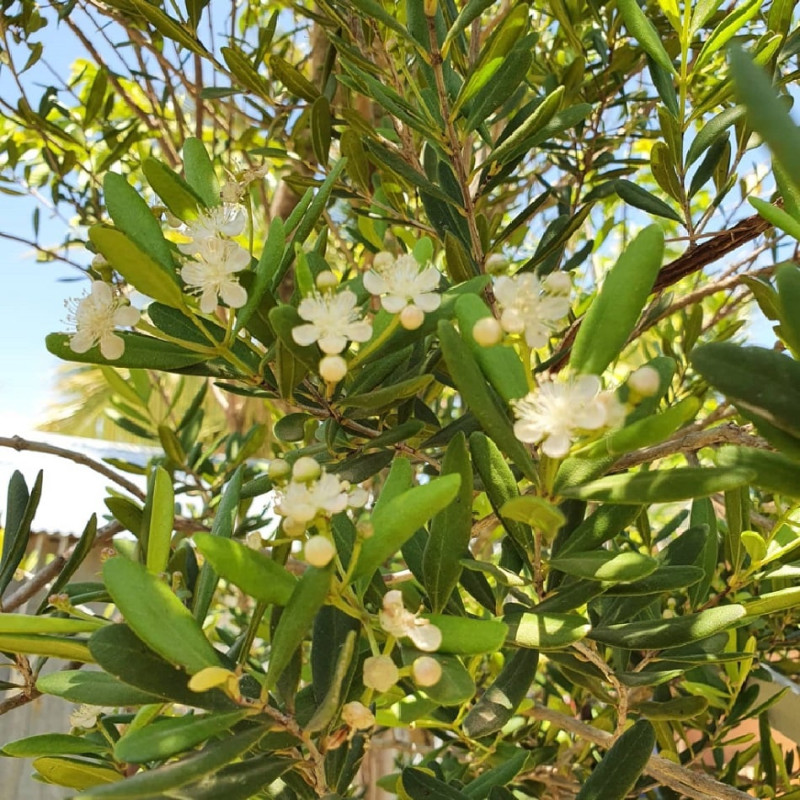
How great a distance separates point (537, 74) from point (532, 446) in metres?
0.95

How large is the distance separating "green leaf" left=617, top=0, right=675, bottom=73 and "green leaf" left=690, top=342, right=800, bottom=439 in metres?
0.47

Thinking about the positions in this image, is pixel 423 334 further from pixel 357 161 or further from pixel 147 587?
pixel 357 161

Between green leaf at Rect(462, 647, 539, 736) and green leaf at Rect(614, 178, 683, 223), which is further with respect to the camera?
green leaf at Rect(614, 178, 683, 223)

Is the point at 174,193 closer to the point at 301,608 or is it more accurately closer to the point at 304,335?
the point at 304,335

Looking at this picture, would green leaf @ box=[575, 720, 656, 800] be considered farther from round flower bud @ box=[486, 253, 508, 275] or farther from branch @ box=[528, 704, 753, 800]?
round flower bud @ box=[486, 253, 508, 275]

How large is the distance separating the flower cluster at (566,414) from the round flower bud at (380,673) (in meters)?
0.17

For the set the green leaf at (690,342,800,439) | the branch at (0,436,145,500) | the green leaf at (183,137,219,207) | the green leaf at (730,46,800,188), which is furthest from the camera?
the branch at (0,436,145,500)

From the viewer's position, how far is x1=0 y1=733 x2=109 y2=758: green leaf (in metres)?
0.71

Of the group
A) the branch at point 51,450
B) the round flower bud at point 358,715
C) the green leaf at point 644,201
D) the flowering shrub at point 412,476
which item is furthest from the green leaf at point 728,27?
the branch at point 51,450

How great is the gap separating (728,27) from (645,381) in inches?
20.6

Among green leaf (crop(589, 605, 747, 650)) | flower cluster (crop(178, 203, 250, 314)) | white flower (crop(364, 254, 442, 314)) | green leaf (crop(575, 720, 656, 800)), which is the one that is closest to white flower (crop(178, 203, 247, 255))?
flower cluster (crop(178, 203, 250, 314))

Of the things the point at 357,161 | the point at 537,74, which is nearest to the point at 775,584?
the point at 357,161

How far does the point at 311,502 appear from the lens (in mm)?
527

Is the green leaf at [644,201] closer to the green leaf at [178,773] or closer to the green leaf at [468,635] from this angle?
the green leaf at [468,635]
